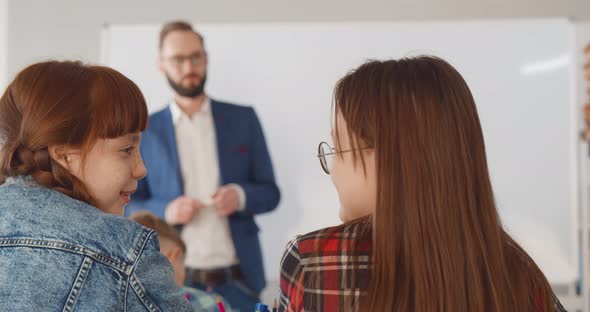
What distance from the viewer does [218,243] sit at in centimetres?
316

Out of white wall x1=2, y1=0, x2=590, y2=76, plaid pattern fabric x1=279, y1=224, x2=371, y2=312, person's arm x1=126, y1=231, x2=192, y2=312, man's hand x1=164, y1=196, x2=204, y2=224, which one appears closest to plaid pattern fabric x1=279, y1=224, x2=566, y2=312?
plaid pattern fabric x1=279, y1=224, x2=371, y2=312

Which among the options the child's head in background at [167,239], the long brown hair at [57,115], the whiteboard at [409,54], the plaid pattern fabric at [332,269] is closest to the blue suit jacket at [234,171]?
the whiteboard at [409,54]

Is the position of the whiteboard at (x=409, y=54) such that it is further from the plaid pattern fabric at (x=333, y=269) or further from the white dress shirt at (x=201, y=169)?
the plaid pattern fabric at (x=333, y=269)

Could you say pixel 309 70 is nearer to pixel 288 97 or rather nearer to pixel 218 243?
pixel 288 97

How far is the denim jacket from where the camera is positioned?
0.96 metres

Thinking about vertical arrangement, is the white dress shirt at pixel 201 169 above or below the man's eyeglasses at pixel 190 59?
below

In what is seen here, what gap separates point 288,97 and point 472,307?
2735mm

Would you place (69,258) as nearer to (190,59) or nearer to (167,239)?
(167,239)

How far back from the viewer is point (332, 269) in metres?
0.97

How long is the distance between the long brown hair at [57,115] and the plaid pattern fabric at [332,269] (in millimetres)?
410

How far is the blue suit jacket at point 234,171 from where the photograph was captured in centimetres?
322

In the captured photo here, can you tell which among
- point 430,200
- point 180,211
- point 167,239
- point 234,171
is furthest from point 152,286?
point 234,171

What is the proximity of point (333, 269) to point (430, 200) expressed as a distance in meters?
0.19

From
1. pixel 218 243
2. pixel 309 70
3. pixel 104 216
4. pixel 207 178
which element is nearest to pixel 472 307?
pixel 104 216
